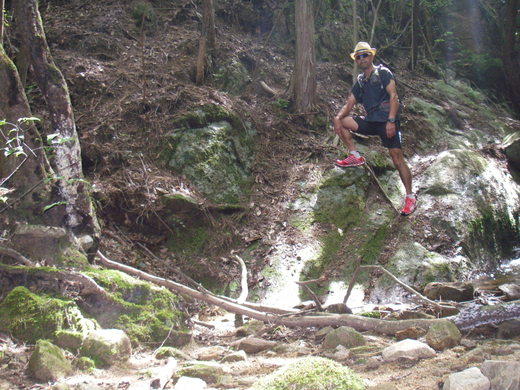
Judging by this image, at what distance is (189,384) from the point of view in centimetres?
291

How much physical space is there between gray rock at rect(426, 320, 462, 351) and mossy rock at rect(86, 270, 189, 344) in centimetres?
219

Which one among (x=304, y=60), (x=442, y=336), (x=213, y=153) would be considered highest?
(x=304, y=60)

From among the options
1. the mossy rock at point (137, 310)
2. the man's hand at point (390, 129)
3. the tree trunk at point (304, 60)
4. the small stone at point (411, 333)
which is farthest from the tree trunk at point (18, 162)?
the tree trunk at point (304, 60)

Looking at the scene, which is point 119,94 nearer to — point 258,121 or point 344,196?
point 258,121

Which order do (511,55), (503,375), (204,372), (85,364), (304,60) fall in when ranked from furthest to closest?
(511,55), (304,60), (85,364), (204,372), (503,375)

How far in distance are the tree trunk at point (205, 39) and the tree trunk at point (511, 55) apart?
345 inches

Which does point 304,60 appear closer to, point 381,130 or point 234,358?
point 381,130

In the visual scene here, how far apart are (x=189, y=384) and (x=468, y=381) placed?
160 cm

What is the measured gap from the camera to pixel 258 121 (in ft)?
29.6

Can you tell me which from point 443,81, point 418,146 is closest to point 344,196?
point 418,146

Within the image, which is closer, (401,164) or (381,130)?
(381,130)

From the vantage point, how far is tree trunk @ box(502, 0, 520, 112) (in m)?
13.1

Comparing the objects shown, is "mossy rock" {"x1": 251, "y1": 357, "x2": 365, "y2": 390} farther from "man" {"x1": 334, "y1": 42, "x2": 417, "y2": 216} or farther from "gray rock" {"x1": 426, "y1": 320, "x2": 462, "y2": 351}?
"man" {"x1": 334, "y1": 42, "x2": 417, "y2": 216}

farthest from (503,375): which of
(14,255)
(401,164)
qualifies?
(401,164)
